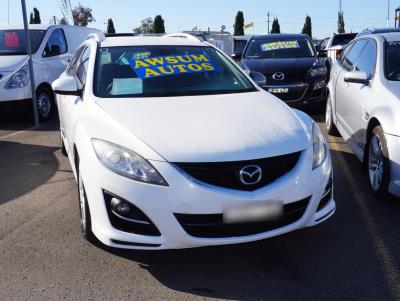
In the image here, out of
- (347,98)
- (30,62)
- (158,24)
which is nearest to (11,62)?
(30,62)

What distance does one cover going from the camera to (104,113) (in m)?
3.73

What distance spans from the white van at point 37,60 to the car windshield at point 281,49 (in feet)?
12.4

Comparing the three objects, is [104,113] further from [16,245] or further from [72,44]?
[72,44]

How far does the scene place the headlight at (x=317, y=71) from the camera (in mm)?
8734

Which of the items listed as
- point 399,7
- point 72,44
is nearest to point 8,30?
point 72,44

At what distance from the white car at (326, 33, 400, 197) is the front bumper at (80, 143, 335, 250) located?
123 cm

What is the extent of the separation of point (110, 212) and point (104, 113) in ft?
2.88

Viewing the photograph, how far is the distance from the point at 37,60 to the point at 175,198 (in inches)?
279

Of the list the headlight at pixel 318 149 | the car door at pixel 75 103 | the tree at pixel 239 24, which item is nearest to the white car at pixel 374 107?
the headlight at pixel 318 149

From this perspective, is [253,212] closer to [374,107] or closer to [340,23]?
[374,107]

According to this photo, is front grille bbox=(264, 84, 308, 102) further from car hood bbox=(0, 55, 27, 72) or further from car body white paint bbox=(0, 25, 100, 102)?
car hood bbox=(0, 55, 27, 72)

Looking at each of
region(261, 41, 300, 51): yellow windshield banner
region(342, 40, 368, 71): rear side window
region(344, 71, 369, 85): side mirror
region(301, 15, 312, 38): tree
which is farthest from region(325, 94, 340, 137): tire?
region(301, 15, 312, 38): tree

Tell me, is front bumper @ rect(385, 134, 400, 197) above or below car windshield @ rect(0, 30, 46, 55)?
below

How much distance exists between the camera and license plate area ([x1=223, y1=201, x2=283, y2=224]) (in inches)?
121
